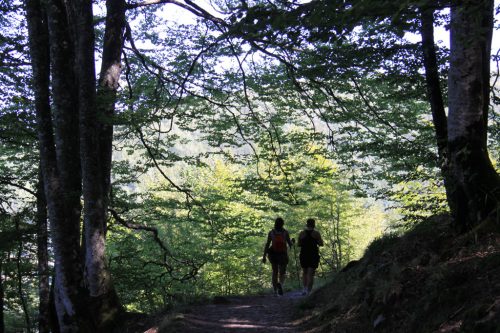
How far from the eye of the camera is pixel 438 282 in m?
4.00

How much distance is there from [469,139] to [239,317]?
5.32 metres

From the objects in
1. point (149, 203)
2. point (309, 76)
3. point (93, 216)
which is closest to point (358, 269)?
point (309, 76)

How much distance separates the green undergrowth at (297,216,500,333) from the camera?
11.0 ft

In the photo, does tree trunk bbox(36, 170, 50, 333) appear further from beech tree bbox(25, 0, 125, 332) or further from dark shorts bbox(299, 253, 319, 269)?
dark shorts bbox(299, 253, 319, 269)

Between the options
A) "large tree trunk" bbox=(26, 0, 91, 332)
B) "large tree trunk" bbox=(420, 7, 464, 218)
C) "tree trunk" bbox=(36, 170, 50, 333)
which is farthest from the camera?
"tree trunk" bbox=(36, 170, 50, 333)

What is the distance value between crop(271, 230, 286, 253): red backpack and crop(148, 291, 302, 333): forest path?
1231mm

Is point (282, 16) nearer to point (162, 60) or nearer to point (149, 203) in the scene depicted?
point (162, 60)

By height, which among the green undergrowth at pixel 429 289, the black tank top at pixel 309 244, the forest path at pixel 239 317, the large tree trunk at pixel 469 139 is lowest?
the forest path at pixel 239 317

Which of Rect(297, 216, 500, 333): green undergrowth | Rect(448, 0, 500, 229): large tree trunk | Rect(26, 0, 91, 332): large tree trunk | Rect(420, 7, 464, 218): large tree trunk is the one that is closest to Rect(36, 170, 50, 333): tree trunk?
Rect(26, 0, 91, 332): large tree trunk

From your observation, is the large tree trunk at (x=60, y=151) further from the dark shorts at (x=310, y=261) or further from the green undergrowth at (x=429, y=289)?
the dark shorts at (x=310, y=261)

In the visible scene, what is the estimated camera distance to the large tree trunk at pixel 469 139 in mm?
4504

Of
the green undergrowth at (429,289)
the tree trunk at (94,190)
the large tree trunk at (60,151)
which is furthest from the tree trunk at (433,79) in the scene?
the large tree trunk at (60,151)

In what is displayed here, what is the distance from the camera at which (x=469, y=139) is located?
4.65m

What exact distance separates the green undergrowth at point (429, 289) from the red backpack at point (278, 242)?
2.79 meters
